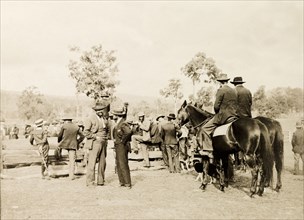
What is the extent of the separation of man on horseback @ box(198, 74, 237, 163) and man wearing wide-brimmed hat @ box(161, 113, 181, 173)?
328 cm

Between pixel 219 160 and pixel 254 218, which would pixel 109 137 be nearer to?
pixel 219 160

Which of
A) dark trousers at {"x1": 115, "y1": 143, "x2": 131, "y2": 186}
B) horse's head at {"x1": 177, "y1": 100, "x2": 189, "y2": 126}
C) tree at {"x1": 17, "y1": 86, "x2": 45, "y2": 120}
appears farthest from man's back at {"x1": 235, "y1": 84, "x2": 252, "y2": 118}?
tree at {"x1": 17, "y1": 86, "x2": 45, "y2": 120}

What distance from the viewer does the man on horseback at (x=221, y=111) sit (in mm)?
9664

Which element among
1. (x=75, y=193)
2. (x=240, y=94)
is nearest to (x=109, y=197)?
(x=75, y=193)

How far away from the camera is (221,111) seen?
9719mm

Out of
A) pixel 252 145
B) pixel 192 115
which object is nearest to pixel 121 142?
pixel 192 115

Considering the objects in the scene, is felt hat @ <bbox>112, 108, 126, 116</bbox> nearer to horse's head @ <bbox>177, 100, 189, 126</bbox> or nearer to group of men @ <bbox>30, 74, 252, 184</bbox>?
group of men @ <bbox>30, 74, 252, 184</bbox>

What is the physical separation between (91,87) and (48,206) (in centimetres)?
2236

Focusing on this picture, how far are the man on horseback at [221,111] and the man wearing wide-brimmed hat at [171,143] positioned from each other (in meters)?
3.28

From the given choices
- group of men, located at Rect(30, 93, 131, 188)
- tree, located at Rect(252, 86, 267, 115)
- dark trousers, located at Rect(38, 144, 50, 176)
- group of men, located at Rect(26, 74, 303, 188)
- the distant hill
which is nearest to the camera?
group of men, located at Rect(26, 74, 303, 188)

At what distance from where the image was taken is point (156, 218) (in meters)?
6.97

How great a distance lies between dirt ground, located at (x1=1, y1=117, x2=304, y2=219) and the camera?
7.28 metres

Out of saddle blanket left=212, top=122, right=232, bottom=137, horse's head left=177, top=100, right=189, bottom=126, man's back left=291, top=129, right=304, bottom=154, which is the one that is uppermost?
horse's head left=177, top=100, right=189, bottom=126

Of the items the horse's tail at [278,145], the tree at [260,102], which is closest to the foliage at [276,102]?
the tree at [260,102]
